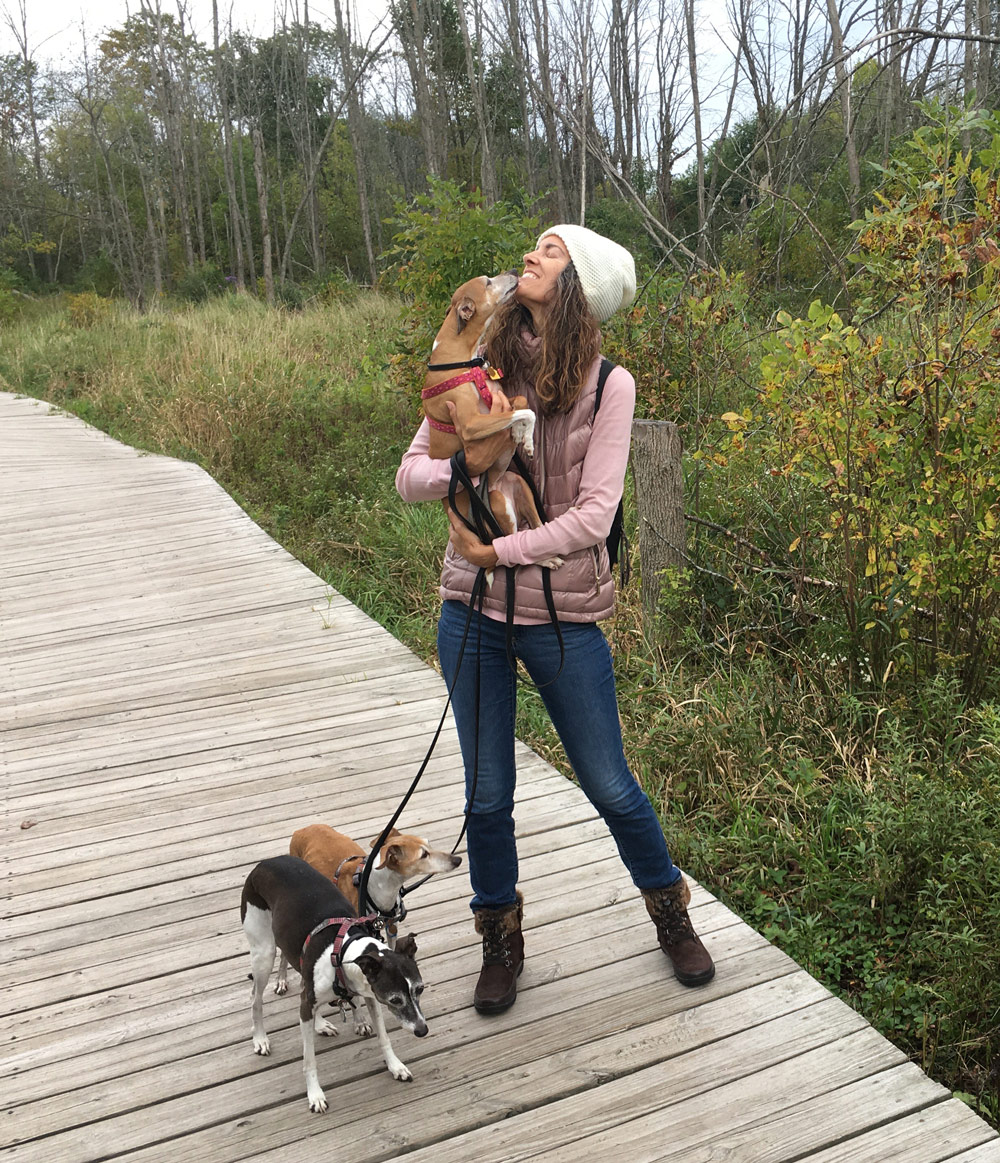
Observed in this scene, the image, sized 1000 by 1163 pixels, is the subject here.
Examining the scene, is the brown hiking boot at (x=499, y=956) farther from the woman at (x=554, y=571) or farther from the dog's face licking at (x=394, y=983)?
the dog's face licking at (x=394, y=983)

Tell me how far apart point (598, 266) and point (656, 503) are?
261cm

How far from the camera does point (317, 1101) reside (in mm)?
2244

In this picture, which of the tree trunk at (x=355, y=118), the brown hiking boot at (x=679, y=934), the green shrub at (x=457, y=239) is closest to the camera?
the brown hiking boot at (x=679, y=934)

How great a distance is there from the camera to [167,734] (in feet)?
14.0

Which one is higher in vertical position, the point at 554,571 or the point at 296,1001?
the point at 554,571

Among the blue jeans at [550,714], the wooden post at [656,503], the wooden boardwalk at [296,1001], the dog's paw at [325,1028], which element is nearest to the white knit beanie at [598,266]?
the blue jeans at [550,714]

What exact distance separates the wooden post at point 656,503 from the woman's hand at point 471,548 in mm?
2480

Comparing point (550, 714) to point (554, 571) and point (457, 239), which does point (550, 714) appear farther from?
point (457, 239)

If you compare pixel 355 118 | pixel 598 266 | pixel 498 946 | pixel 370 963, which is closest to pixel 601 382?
pixel 598 266

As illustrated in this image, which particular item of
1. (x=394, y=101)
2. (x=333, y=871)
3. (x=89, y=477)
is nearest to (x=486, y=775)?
(x=333, y=871)

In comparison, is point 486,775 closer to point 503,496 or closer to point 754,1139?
point 503,496

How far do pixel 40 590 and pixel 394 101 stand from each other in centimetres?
2344

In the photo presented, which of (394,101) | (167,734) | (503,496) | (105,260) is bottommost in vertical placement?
(167,734)

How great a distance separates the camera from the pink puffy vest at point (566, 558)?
229 cm
